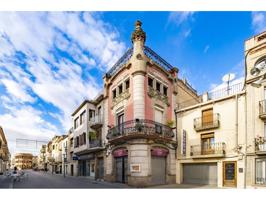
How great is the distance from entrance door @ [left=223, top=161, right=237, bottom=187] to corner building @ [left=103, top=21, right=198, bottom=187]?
322 cm

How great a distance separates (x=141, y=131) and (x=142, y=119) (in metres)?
0.72

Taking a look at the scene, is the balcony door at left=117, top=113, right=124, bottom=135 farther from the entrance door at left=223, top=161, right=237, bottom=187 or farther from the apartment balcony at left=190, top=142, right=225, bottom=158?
the entrance door at left=223, top=161, right=237, bottom=187

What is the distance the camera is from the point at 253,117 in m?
11.9

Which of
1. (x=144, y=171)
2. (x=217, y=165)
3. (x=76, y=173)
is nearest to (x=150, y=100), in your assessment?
(x=144, y=171)

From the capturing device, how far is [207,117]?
14.3 m

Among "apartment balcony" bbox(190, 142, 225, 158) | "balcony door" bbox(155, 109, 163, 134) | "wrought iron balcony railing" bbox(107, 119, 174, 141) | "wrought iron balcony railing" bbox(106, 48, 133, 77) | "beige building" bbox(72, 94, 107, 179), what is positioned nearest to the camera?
"apartment balcony" bbox(190, 142, 225, 158)

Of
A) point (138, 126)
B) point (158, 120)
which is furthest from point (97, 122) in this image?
point (138, 126)

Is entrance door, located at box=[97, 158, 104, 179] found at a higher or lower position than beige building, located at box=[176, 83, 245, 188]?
lower

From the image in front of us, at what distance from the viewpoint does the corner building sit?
13305 mm

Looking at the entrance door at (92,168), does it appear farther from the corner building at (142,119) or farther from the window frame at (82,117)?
the window frame at (82,117)

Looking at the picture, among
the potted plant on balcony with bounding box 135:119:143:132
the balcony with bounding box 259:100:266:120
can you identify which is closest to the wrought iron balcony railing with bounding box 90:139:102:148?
the potted plant on balcony with bounding box 135:119:143:132

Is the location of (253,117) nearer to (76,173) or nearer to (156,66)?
(156,66)

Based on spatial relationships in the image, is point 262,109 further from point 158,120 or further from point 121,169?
point 121,169

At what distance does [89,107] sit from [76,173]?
749 cm
